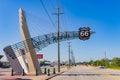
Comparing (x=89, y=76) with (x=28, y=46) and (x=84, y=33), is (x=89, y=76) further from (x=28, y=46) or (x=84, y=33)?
(x=28, y=46)

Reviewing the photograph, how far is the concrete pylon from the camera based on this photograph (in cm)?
4072

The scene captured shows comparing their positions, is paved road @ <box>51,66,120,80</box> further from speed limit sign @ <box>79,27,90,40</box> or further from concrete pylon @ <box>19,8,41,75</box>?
speed limit sign @ <box>79,27,90,40</box>

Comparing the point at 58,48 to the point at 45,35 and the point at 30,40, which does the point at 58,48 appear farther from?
the point at 30,40

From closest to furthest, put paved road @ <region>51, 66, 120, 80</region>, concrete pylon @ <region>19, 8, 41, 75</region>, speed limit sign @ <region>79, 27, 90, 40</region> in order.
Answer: paved road @ <region>51, 66, 120, 80</region> → speed limit sign @ <region>79, 27, 90, 40</region> → concrete pylon @ <region>19, 8, 41, 75</region>

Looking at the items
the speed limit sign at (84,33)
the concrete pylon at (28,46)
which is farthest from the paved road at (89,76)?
the speed limit sign at (84,33)

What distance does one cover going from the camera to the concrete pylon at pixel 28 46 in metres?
40.7

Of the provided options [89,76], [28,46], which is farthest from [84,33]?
[28,46]

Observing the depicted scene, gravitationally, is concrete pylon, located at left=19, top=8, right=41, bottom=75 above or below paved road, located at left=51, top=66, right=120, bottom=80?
above

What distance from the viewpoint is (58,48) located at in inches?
2415

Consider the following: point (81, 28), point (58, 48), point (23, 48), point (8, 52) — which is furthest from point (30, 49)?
point (58, 48)

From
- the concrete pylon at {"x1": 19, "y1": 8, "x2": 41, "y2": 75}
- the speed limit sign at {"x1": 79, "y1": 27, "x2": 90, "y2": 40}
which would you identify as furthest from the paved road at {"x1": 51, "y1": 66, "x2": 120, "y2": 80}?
the speed limit sign at {"x1": 79, "y1": 27, "x2": 90, "y2": 40}

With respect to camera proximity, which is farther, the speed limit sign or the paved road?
the speed limit sign

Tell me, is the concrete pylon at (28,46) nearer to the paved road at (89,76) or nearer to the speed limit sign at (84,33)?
the paved road at (89,76)

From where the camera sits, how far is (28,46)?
41844 millimetres
